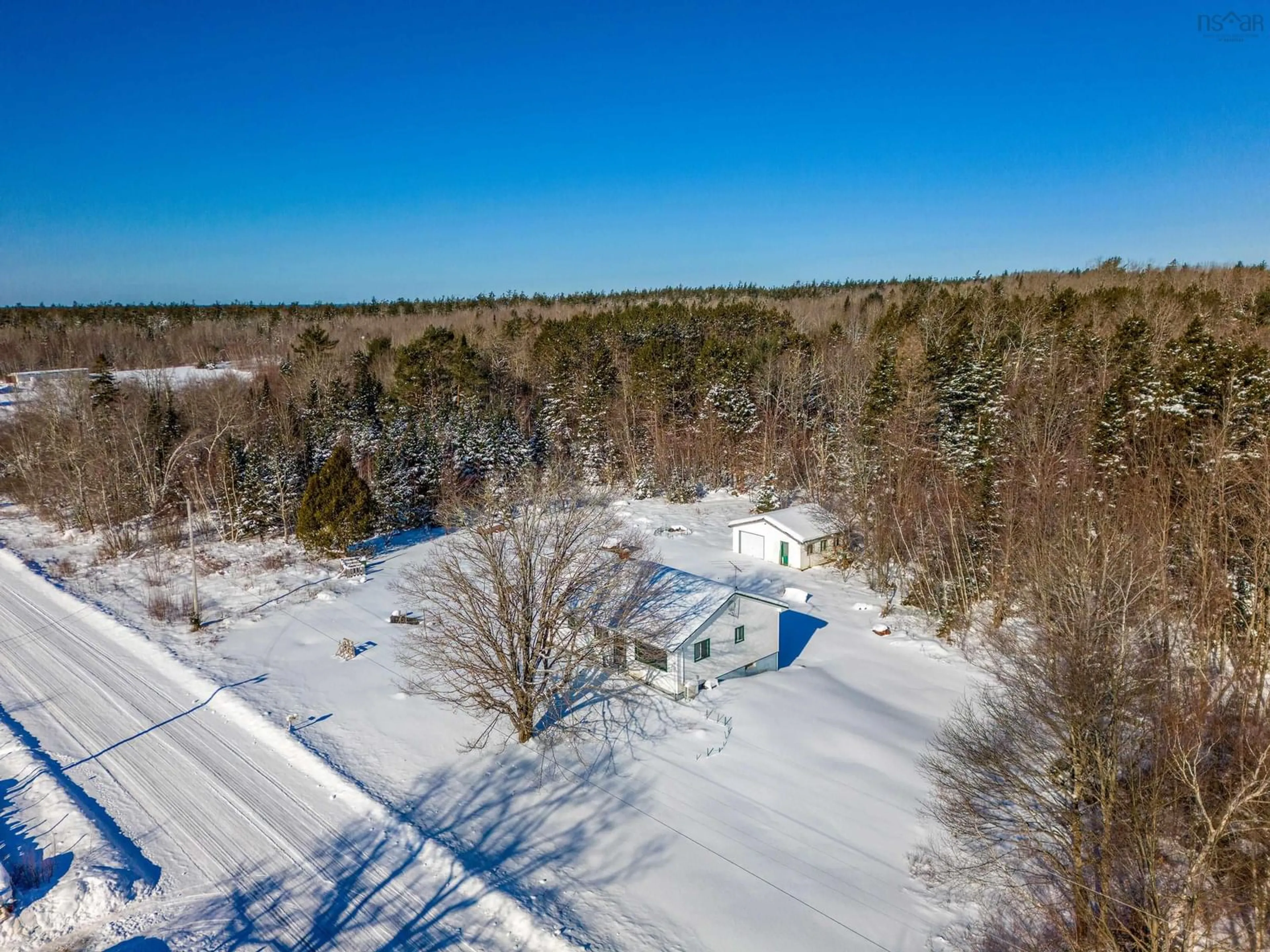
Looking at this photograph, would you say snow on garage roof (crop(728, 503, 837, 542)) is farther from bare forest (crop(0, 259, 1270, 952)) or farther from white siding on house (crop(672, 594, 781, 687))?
white siding on house (crop(672, 594, 781, 687))

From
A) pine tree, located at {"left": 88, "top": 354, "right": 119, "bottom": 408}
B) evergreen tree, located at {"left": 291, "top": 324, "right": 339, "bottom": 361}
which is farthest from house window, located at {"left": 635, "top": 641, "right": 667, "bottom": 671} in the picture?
evergreen tree, located at {"left": 291, "top": 324, "right": 339, "bottom": 361}

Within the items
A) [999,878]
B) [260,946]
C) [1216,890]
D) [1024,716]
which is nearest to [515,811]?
[260,946]

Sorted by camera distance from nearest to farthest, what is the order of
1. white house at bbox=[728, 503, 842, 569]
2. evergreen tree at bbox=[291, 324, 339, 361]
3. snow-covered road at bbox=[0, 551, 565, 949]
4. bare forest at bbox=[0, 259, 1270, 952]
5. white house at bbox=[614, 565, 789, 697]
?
bare forest at bbox=[0, 259, 1270, 952] → snow-covered road at bbox=[0, 551, 565, 949] → white house at bbox=[614, 565, 789, 697] → white house at bbox=[728, 503, 842, 569] → evergreen tree at bbox=[291, 324, 339, 361]

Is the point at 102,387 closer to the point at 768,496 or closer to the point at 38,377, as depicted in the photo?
the point at 38,377

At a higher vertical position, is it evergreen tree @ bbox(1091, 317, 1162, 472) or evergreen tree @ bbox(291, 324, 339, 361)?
evergreen tree @ bbox(291, 324, 339, 361)

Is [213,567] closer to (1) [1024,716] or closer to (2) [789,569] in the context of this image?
(2) [789,569]

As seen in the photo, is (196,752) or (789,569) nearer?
(196,752)
